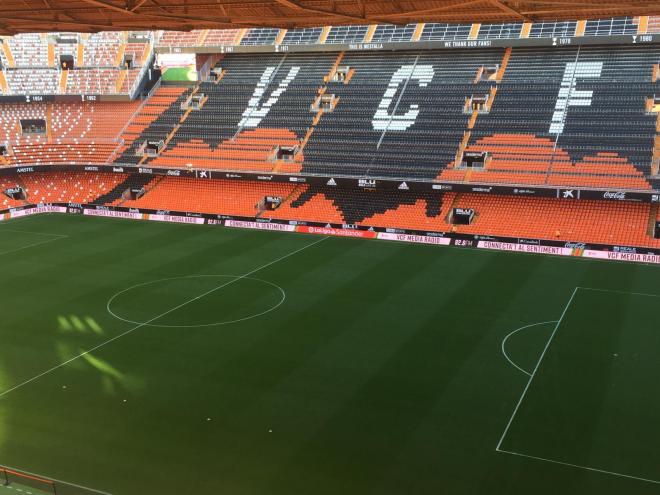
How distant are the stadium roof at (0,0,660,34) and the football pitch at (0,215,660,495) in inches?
391

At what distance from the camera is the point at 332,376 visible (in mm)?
17812

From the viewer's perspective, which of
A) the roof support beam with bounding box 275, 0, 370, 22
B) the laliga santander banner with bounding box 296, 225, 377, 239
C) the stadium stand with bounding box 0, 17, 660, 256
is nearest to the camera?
the roof support beam with bounding box 275, 0, 370, 22

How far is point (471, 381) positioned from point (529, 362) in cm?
235

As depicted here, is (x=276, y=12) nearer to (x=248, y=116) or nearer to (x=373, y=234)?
(x=373, y=234)

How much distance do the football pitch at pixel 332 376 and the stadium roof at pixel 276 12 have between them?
32.6 feet

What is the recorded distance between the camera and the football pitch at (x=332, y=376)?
13.4 m

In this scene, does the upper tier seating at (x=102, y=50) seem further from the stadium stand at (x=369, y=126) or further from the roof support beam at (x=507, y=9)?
the roof support beam at (x=507, y=9)

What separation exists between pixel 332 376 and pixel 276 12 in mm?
11648

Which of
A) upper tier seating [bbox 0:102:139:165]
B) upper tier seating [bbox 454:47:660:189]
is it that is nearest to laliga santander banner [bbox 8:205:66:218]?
upper tier seating [bbox 0:102:139:165]

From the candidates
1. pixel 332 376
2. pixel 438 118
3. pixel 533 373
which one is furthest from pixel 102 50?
pixel 533 373

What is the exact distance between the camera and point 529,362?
18.7 metres

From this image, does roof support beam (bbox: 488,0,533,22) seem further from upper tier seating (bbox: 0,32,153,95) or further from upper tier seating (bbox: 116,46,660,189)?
upper tier seating (bbox: 0,32,153,95)

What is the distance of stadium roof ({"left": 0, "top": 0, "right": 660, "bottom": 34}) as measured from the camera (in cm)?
1759

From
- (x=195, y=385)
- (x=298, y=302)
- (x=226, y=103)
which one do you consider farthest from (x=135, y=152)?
(x=195, y=385)
